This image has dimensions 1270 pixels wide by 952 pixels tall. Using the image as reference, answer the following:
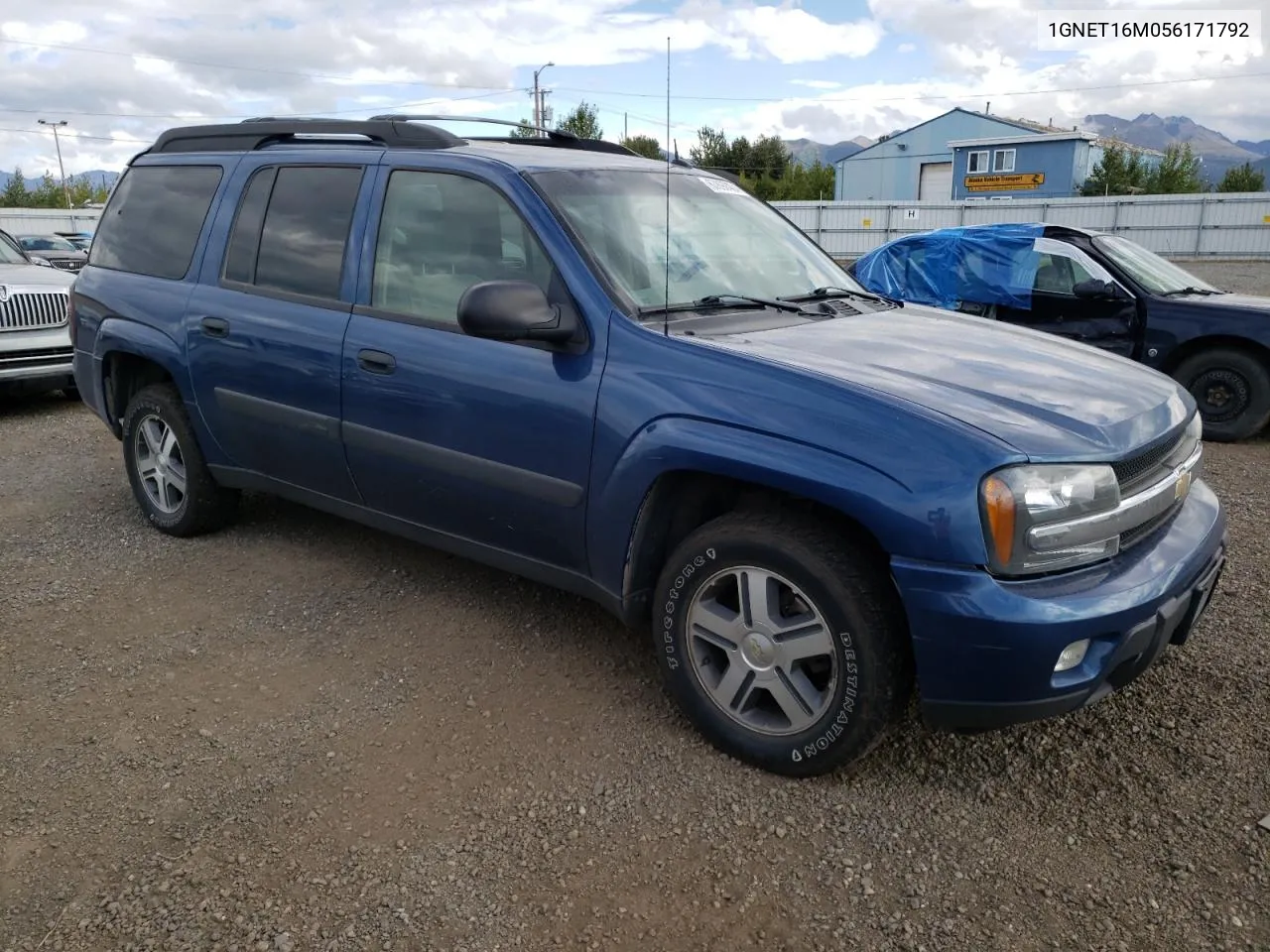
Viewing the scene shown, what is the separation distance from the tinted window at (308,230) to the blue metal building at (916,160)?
55903 millimetres

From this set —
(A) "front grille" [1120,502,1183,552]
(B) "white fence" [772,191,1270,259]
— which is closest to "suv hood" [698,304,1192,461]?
(A) "front grille" [1120,502,1183,552]

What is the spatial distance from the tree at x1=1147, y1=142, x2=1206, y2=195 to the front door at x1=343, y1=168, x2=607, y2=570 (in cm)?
5354

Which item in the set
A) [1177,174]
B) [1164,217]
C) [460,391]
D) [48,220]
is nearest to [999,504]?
[460,391]

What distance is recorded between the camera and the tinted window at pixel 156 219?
4504mm

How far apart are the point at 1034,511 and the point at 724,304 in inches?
51.2

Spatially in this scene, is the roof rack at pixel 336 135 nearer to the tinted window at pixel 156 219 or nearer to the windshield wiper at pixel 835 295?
the tinted window at pixel 156 219

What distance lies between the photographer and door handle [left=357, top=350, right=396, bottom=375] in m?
3.54

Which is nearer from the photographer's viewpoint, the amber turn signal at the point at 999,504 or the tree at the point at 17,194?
the amber turn signal at the point at 999,504

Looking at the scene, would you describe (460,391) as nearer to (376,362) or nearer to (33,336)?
(376,362)

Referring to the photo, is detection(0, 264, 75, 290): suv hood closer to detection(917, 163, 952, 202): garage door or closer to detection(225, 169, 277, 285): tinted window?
detection(225, 169, 277, 285): tinted window

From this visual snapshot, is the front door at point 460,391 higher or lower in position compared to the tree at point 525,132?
lower

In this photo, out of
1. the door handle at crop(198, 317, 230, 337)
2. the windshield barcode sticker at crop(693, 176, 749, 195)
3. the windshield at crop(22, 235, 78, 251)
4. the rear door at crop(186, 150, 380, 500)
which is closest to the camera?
the rear door at crop(186, 150, 380, 500)

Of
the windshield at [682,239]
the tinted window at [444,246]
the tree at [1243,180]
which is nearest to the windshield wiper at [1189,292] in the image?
the windshield at [682,239]

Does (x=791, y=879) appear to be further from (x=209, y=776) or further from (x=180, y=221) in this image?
(x=180, y=221)
